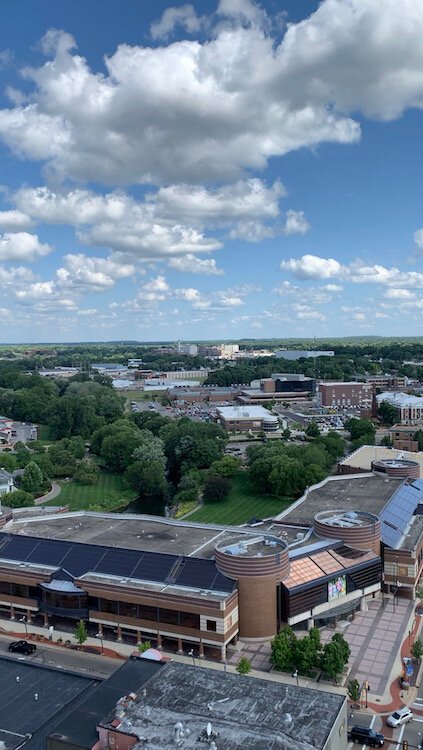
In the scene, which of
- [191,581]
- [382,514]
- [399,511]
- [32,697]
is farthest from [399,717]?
[399,511]

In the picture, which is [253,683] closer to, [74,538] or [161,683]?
[161,683]

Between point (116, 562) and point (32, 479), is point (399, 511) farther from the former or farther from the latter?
point (32, 479)

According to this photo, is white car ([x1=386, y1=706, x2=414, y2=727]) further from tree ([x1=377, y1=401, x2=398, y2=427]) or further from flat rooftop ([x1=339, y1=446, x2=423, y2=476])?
tree ([x1=377, y1=401, x2=398, y2=427])

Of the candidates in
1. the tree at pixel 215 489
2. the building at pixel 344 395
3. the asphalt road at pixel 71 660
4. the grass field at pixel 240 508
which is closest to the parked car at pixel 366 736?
the asphalt road at pixel 71 660

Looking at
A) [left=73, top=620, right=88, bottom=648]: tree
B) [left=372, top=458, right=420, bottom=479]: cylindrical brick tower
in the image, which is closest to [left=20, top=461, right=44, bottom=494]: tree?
[left=372, top=458, right=420, bottom=479]: cylindrical brick tower

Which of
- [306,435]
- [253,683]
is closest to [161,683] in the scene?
[253,683]

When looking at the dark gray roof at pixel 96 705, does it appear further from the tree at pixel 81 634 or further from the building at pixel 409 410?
the building at pixel 409 410
